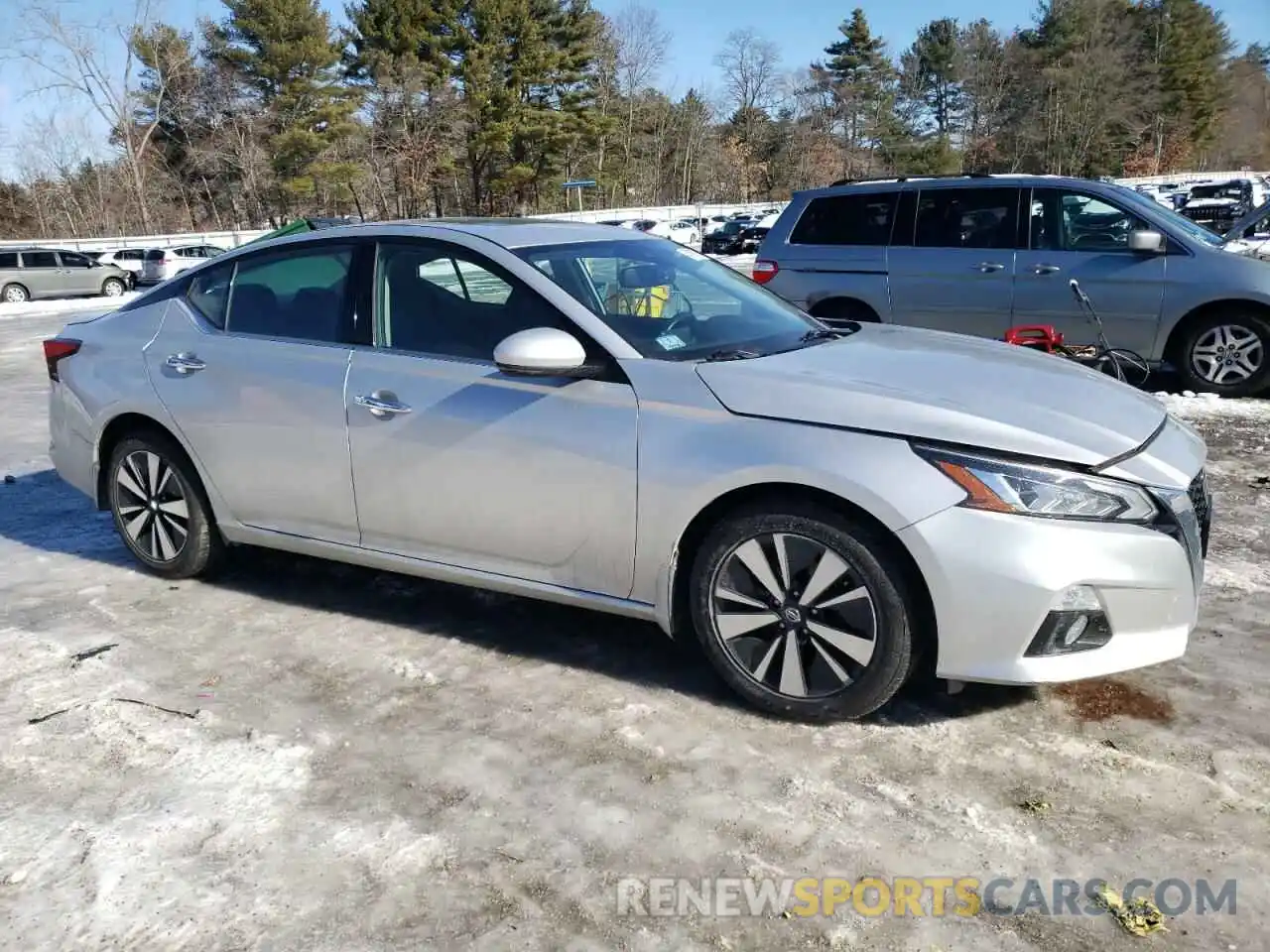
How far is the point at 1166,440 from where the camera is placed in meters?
3.30

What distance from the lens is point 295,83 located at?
50438 millimetres

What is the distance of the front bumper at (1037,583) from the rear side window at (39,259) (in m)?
31.9

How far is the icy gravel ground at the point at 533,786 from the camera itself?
239 centimetres

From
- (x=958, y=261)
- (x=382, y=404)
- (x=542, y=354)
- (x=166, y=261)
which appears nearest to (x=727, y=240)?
(x=166, y=261)

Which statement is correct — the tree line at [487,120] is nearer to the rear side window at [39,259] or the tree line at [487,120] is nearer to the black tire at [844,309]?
the rear side window at [39,259]

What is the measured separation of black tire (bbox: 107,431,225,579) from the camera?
180 inches

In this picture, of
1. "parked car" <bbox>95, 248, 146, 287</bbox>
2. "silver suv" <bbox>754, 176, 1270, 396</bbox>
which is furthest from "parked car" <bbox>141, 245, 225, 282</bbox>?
"silver suv" <bbox>754, 176, 1270, 396</bbox>

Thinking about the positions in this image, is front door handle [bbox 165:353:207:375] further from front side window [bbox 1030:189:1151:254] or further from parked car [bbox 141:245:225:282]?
parked car [bbox 141:245:225:282]

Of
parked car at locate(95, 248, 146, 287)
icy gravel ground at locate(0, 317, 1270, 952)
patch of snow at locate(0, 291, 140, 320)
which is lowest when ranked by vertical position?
patch of snow at locate(0, 291, 140, 320)

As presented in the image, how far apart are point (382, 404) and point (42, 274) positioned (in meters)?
30.0

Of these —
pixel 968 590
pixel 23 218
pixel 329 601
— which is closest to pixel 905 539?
pixel 968 590

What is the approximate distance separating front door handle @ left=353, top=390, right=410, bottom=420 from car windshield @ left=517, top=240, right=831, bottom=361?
716 mm

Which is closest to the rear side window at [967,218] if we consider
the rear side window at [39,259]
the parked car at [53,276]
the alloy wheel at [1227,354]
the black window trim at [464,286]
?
the alloy wheel at [1227,354]

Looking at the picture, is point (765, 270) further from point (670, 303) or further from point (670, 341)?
point (670, 341)
